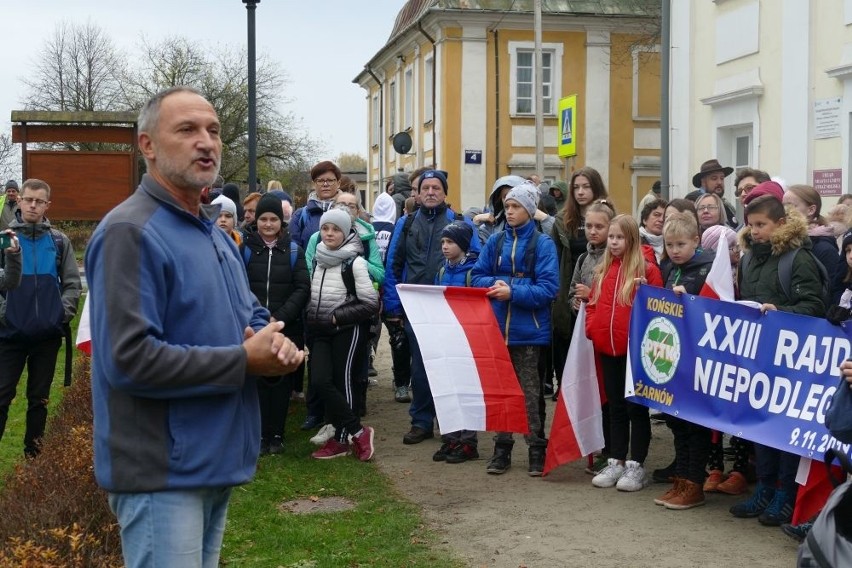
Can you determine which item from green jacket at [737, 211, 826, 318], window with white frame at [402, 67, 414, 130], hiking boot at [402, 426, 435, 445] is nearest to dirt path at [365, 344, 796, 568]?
hiking boot at [402, 426, 435, 445]

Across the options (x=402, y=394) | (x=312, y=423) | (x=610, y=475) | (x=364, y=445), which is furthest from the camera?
(x=402, y=394)

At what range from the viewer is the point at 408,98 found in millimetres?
43469

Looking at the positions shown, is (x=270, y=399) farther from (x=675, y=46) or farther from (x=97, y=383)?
(x=675, y=46)

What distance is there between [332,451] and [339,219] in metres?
1.88

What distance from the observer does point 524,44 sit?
37469mm

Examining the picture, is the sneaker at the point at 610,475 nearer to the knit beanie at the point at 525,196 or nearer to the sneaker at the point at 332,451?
the knit beanie at the point at 525,196

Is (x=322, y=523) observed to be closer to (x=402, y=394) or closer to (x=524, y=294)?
(x=524, y=294)

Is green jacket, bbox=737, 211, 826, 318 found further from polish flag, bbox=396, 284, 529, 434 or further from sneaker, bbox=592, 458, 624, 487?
polish flag, bbox=396, 284, 529, 434

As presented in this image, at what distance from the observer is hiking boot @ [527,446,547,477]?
8.50 metres

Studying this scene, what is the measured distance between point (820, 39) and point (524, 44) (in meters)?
21.9

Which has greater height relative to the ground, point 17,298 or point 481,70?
point 481,70

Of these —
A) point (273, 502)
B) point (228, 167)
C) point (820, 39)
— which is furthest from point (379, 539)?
point (228, 167)

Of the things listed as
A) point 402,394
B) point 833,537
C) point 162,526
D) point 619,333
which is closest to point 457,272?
point 619,333

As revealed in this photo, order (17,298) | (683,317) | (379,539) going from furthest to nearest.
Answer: (17,298) < (683,317) < (379,539)
